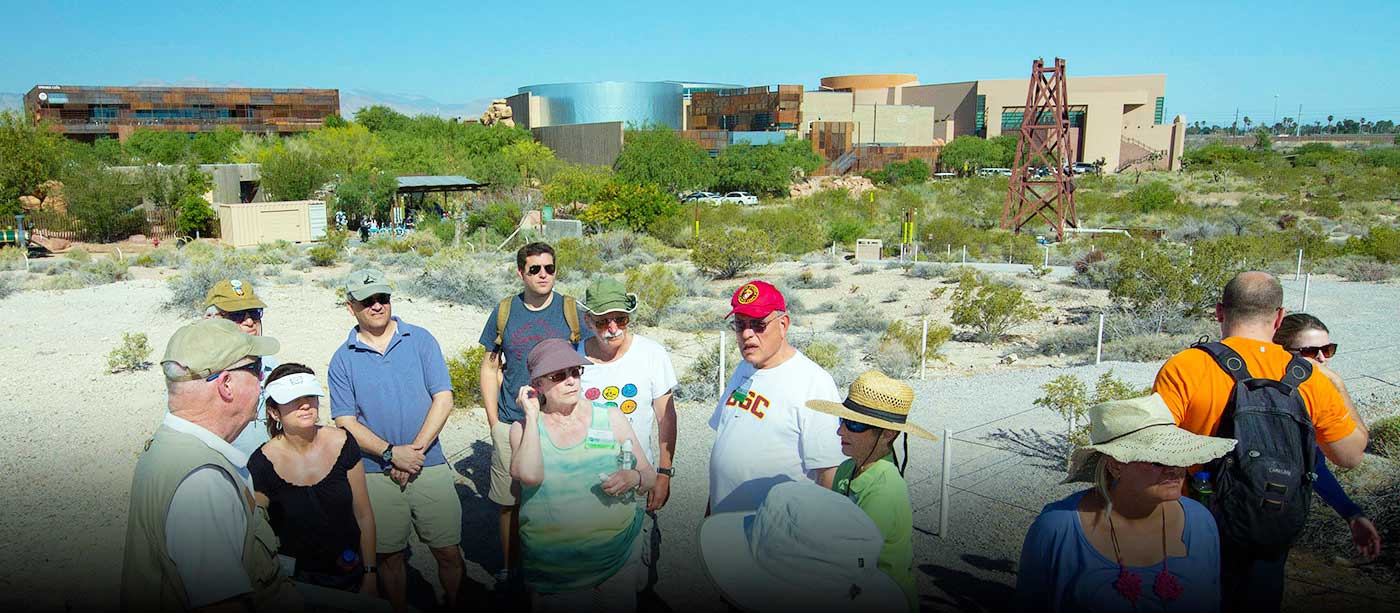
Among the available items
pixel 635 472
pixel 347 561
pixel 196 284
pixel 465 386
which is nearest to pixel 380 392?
pixel 347 561

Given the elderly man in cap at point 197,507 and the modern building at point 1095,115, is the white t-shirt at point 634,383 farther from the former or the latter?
the modern building at point 1095,115

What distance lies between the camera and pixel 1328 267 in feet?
61.2

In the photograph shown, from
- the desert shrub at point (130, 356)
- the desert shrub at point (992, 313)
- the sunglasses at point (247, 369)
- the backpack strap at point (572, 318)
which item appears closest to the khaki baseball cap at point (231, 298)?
the backpack strap at point (572, 318)

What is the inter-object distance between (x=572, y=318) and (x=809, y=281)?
15.2 m

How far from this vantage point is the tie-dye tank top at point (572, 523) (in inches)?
126

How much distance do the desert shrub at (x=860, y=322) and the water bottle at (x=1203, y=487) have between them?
1076 centimetres

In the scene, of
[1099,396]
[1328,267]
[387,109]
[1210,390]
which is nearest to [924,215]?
[1328,267]

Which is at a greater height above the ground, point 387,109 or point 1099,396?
point 387,109

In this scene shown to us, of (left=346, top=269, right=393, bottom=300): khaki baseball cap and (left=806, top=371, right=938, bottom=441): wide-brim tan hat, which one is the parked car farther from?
(left=806, top=371, right=938, bottom=441): wide-brim tan hat

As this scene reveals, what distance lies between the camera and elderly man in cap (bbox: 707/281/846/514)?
330cm

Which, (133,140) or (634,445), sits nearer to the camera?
(634,445)

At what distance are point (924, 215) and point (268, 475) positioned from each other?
3658 cm

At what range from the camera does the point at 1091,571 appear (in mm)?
2330

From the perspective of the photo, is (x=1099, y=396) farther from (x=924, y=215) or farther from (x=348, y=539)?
(x=924, y=215)
